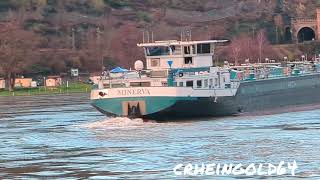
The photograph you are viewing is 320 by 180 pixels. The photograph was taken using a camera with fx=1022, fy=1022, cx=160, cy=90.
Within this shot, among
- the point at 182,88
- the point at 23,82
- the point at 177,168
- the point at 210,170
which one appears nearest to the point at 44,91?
the point at 23,82

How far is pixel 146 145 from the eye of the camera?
159 ft

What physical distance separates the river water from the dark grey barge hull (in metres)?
1.27

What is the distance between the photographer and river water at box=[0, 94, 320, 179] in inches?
1543

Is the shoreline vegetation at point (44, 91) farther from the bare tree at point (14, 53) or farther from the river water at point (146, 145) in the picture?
the river water at point (146, 145)

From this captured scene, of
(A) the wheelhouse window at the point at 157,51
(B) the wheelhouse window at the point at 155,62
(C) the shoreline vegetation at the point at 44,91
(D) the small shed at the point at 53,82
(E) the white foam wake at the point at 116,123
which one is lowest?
(E) the white foam wake at the point at 116,123

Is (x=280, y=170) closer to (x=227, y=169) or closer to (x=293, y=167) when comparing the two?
(x=293, y=167)

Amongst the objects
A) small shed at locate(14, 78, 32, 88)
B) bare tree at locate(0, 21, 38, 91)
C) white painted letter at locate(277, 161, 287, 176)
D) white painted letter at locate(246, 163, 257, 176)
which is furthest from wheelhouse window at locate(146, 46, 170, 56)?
small shed at locate(14, 78, 32, 88)

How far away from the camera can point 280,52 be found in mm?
195875

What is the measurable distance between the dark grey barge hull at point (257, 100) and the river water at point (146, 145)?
1268mm

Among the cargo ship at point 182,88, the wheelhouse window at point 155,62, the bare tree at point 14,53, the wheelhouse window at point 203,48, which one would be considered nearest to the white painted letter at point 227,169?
the cargo ship at point 182,88

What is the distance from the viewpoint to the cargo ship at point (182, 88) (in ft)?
211

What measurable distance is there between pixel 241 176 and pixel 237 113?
33586 millimetres

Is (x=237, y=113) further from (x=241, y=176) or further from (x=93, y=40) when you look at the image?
(x=93, y=40)

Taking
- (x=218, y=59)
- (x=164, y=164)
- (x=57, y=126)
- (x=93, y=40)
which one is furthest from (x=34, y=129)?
(x=93, y=40)
